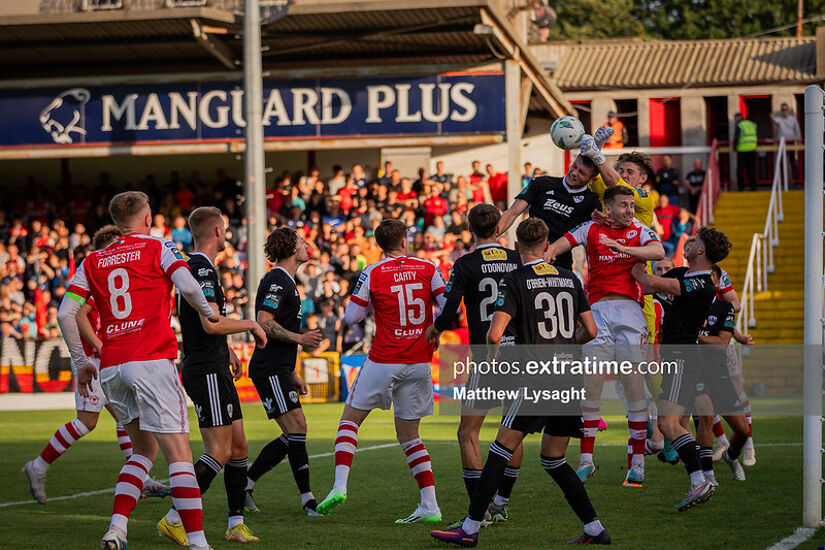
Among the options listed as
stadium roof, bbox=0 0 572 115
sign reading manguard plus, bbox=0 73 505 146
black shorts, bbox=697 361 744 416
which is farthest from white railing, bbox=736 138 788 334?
black shorts, bbox=697 361 744 416

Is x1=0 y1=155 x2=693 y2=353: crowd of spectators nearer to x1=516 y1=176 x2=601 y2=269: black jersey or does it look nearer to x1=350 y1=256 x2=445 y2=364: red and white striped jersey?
x1=516 y1=176 x2=601 y2=269: black jersey

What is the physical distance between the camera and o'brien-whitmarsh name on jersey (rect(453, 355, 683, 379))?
7.76 metres

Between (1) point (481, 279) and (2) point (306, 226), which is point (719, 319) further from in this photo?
(2) point (306, 226)

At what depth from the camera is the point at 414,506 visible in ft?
31.8

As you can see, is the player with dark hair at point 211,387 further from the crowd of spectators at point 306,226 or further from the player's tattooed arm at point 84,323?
the crowd of spectators at point 306,226

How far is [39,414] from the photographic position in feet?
70.0

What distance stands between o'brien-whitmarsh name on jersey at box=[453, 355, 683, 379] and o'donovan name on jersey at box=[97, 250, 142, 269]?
256cm

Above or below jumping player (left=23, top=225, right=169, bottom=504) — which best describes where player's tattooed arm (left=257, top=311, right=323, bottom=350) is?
above

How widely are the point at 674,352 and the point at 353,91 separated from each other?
18.8 metres

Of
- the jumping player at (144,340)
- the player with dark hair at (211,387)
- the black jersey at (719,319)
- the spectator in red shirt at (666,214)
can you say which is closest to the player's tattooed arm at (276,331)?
the player with dark hair at (211,387)

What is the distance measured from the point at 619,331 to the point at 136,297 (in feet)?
14.8

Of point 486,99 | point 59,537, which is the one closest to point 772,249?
point 486,99

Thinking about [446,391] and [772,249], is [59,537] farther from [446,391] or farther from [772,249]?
[772,249]

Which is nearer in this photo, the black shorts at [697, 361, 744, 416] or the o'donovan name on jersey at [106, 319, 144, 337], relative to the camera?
the o'donovan name on jersey at [106, 319, 144, 337]
